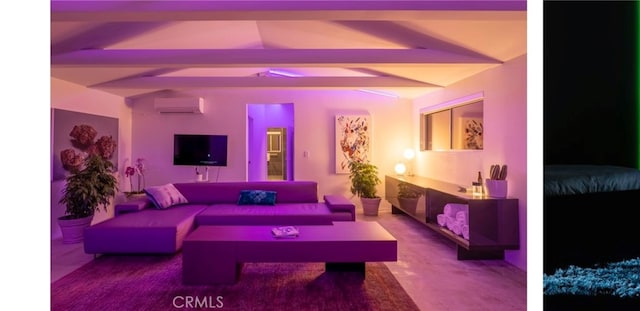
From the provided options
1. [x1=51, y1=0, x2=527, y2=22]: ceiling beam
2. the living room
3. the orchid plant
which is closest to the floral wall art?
the orchid plant

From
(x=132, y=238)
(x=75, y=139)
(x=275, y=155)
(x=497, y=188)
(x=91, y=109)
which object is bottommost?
(x=132, y=238)

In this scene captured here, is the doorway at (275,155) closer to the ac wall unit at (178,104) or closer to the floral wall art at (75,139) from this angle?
the ac wall unit at (178,104)

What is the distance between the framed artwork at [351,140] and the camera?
20.6 ft

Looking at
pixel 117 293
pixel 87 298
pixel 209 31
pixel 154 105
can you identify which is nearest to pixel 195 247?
pixel 117 293

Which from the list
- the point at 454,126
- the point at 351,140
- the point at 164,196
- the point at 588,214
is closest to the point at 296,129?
the point at 351,140

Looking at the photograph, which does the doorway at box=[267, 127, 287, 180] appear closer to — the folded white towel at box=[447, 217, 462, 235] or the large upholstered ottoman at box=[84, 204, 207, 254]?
the large upholstered ottoman at box=[84, 204, 207, 254]

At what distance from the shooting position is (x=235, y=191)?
189 inches

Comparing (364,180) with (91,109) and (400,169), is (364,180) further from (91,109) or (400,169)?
(91,109)

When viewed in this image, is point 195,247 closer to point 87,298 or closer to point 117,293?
point 117,293

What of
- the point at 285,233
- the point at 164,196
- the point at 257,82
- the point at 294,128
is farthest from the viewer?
the point at 294,128

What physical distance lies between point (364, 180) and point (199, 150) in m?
3.13

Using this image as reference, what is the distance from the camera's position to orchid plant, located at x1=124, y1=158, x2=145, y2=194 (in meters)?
5.68

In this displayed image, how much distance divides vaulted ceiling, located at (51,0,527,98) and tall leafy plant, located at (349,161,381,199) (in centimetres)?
167

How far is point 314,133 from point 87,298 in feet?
14.6
